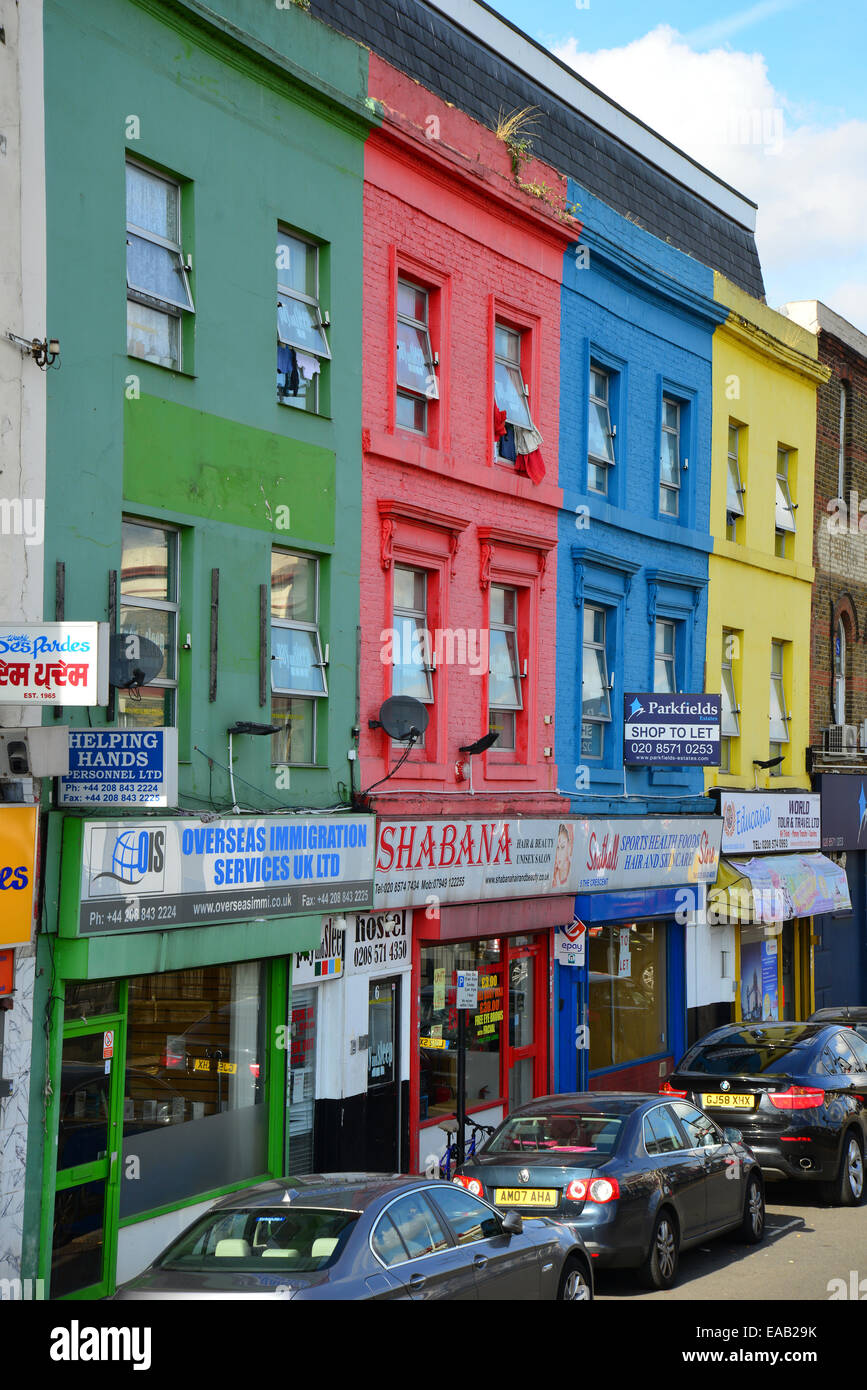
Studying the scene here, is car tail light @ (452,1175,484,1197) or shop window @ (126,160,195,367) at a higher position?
shop window @ (126,160,195,367)

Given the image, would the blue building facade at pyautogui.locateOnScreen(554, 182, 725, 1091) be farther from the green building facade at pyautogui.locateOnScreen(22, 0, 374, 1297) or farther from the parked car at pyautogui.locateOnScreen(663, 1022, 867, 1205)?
the green building facade at pyautogui.locateOnScreen(22, 0, 374, 1297)

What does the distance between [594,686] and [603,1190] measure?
997 centimetres

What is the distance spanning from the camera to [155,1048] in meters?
13.4

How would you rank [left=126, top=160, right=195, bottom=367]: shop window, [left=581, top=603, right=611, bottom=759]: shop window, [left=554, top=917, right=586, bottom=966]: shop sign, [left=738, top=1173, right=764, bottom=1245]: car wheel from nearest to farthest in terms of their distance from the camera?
1. [left=126, top=160, right=195, bottom=367]: shop window
2. [left=738, top=1173, right=764, bottom=1245]: car wheel
3. [left=554, top=917, right=586, bottom=966]: shop sign
4. [left=581, top=603, right=611, bottom=759]: shop window

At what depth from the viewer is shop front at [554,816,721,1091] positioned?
1992 cm

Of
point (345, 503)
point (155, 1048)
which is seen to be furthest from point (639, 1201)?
point (345, 503)

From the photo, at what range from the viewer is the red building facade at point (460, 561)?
54.2ft

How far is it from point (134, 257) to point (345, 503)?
11.2ft

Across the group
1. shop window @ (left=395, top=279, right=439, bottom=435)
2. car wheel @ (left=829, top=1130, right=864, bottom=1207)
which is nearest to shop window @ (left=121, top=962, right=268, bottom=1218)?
car wheel @ (left=829, top=1130, right=864, bottom=1207)

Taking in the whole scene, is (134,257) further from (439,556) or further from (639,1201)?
(639,1201)

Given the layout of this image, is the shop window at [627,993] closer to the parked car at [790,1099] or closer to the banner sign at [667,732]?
the banner sign at [667,732]

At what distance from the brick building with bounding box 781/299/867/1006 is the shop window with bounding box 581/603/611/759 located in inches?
286

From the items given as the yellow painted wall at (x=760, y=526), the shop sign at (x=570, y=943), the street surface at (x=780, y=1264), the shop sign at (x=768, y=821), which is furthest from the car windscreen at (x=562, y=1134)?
the yellow painted wall at (x=760, y=526)

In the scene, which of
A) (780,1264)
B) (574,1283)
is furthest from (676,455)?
(574,1283)
